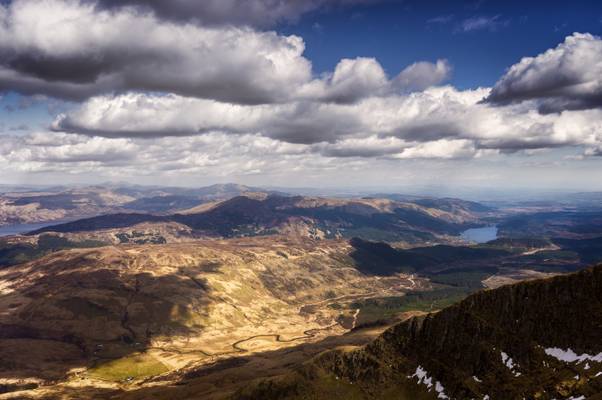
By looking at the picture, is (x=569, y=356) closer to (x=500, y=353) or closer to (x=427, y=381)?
(x=500, y=353)

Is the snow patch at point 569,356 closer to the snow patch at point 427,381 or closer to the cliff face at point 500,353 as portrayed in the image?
the cliff face at point 500,353

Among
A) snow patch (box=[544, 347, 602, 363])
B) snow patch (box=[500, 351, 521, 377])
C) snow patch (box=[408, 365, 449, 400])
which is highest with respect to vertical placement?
snow patch (box=[544, 347, 602, 363])

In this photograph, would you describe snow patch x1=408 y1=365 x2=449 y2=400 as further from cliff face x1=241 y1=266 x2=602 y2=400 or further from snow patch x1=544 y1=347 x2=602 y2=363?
snow patch x1=544 y1=347 x2=602 y2=363

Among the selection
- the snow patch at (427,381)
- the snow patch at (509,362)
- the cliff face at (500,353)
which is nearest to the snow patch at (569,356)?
the cliff face at (500,353)

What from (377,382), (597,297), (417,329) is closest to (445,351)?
(417,329)

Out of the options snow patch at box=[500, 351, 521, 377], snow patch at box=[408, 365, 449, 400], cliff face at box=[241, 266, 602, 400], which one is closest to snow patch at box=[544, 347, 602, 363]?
cliff face at box=[241, 266, 602, 400]

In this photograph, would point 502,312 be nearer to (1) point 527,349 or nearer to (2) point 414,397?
(1) point 527,349
